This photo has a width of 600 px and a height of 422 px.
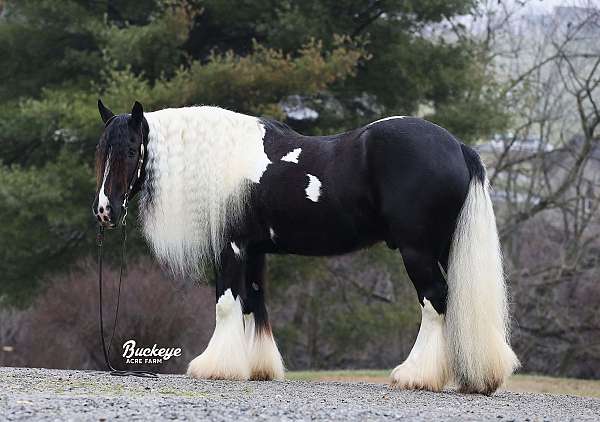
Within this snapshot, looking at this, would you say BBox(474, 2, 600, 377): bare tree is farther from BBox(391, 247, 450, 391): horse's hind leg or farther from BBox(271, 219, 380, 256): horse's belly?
BBox(391, 247, 450, 391): horse's hind leg

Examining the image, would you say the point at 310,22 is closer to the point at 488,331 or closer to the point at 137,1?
the point at 137,1

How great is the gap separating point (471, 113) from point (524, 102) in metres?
7.90

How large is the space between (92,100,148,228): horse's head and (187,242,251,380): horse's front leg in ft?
2.80

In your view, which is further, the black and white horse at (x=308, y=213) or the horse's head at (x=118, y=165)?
the horse's head at (x=118, y=165)

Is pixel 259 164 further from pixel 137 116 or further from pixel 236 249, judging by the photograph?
pixel 137 116

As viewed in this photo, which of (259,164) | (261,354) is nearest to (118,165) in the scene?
(259,164)

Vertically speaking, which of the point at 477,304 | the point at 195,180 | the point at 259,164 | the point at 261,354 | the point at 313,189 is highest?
the point at 259,164

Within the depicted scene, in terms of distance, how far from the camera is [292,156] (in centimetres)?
671

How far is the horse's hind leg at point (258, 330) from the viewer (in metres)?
6.91

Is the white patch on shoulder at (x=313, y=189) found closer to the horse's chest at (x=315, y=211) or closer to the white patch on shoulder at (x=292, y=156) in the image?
the horse's chest at (x=315, y=211)

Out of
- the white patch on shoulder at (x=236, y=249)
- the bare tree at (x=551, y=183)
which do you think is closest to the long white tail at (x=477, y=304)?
the white patch on shoulder at (x=236, y=249)

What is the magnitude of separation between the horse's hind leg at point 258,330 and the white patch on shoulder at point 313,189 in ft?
2.62

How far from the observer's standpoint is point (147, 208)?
6934 millimetres

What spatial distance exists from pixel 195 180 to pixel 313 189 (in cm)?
91
